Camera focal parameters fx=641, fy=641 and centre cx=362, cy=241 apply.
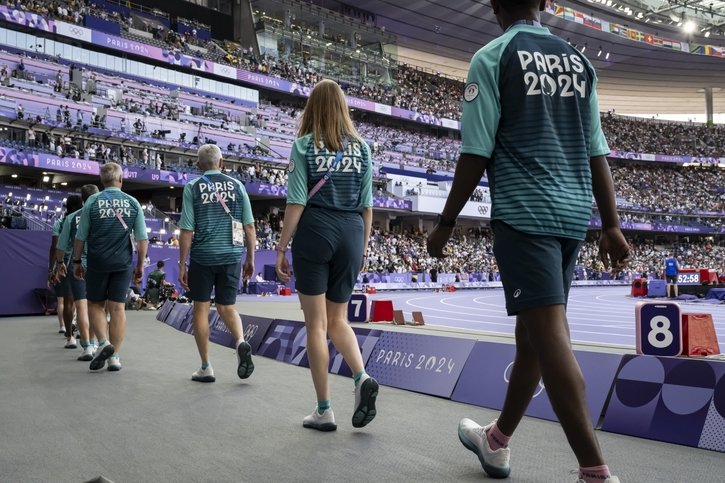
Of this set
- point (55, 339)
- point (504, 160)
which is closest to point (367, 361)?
point (504, 160)

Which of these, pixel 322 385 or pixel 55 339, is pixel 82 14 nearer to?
pixel 55 339

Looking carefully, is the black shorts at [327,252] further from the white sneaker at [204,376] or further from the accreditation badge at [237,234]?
the white sneaker at [204,376]

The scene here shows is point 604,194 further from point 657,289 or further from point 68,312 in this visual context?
point 657,289

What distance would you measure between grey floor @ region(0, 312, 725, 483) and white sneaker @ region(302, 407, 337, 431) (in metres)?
0.06

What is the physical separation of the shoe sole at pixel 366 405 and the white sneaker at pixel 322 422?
15 centimetres

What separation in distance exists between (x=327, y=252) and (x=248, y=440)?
3.69 ft

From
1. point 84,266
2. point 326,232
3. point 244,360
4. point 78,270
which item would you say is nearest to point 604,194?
point 326,232

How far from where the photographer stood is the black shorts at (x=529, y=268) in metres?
2.21

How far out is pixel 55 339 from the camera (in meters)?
9.44

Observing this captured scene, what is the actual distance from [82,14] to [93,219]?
37951 mm

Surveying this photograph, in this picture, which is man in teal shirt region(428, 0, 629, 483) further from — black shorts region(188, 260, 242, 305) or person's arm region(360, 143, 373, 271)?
black shorts region(188, 260, 242, 305)

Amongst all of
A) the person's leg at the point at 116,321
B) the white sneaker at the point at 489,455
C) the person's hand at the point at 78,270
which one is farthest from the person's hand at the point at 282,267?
the person's hand at the point at 78,270

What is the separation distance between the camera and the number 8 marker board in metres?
4.70

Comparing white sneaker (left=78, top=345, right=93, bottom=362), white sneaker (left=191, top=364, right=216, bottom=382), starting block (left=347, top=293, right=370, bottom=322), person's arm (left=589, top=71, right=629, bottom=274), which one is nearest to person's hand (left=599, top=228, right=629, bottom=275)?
person's arm (left=589, top=71, right=629, bottom=274)
